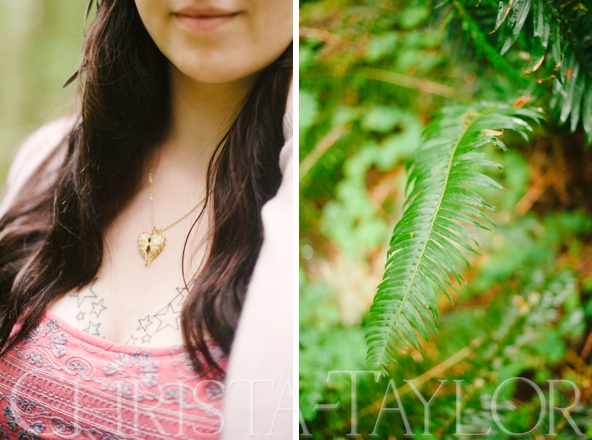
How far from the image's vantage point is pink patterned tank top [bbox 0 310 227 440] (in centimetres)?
78

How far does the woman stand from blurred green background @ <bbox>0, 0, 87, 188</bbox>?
0.04m

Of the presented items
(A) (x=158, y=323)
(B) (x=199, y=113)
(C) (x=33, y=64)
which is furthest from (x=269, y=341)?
(C) (x=33, y=64)

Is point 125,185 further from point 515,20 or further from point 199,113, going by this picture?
point 515,20

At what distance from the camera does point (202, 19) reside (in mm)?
795

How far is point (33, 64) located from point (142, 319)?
503 millimetres

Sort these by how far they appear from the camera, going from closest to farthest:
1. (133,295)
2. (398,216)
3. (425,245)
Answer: (425,245)
(133,295)
(398,216)

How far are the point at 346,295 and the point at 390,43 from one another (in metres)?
0.59

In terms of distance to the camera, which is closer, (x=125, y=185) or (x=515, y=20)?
(x=515, y=20)

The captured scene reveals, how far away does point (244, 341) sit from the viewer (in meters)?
0.79

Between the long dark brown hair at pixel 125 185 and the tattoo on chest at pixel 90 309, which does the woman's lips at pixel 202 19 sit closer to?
the long dark brown hair at pixel 125 185

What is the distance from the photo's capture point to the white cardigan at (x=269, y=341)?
78 centimetres

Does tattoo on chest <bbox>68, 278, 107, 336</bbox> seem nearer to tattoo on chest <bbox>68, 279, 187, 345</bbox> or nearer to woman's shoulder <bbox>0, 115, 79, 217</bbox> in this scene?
tattoo on chest <bbox>68, 279, 187, 345</bbox>

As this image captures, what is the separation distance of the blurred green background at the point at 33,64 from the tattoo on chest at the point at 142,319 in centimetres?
30

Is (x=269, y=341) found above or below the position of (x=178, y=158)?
below
